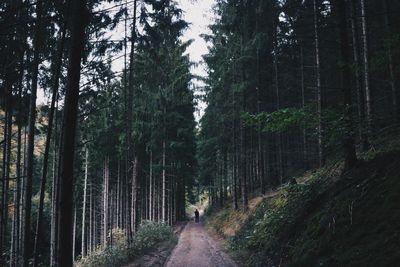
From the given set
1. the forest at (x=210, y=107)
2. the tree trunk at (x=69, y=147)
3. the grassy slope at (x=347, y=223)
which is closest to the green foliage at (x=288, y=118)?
the forest at (x=210, y=107)

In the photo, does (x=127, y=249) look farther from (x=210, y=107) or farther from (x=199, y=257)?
(x=210, y=107)

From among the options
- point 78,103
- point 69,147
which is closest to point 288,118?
point 69,147

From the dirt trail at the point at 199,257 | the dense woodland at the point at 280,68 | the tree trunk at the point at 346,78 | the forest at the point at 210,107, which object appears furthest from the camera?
the dense woodland at the point at 280,68

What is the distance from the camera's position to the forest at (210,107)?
7.17 metres

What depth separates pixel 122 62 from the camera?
56.7ft

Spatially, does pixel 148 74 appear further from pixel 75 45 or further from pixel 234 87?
pixel 75 45

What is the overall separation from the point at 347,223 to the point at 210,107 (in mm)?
24667

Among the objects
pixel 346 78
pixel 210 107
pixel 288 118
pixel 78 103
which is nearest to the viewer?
pixel 288 118

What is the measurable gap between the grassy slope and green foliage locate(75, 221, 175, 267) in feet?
20.7

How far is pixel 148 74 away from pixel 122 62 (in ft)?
11.6

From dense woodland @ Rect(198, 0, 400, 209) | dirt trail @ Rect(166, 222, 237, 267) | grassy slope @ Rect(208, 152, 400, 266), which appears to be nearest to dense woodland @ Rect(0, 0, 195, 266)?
dirt trail @ Rect(166, 222, 237, 267)

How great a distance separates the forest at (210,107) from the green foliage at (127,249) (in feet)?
0.32

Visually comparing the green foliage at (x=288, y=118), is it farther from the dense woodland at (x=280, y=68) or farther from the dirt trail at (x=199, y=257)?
A: the dirt trail at (x=199, y=257)

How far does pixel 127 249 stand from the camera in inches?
590
